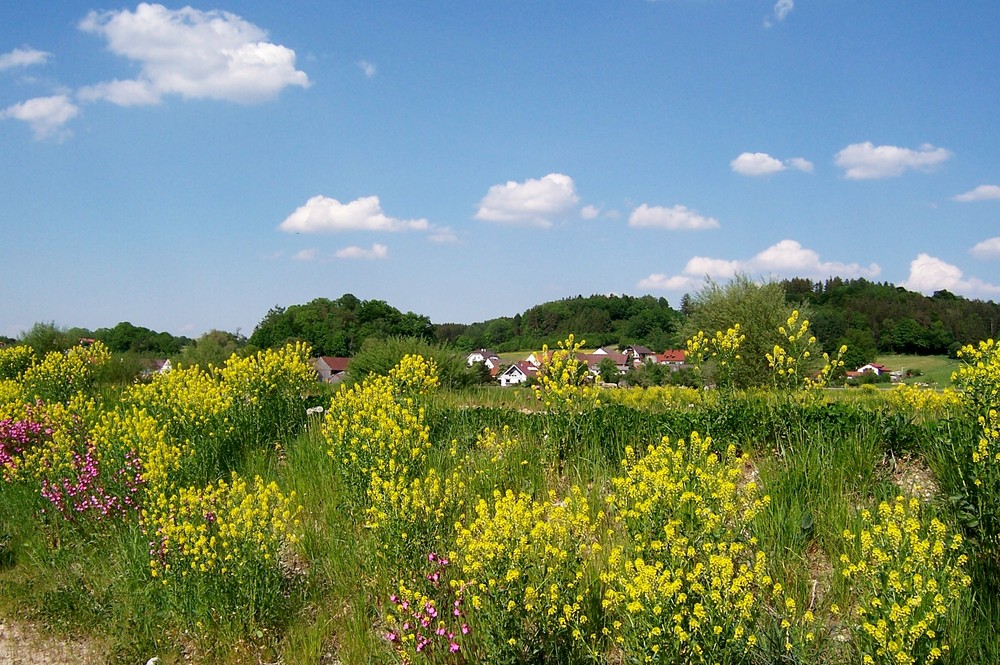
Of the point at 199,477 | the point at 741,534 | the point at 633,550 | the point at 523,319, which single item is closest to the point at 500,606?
the point at 633,550

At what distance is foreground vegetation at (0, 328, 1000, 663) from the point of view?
132 inches

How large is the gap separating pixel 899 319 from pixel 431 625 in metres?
42.3

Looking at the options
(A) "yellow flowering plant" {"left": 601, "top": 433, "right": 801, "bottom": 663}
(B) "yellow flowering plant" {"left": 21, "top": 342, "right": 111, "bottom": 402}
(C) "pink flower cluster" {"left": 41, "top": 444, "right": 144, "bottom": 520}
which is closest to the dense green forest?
(B) "yellow flowering plant" {"left": 21, "top": 342, "right": 111, "bottom": 402}

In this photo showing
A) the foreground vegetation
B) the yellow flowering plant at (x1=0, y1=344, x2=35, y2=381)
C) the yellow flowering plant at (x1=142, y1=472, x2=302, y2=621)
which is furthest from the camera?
the yellow flowering plant at (x1=0, y1=344, x2=35, y2=381)

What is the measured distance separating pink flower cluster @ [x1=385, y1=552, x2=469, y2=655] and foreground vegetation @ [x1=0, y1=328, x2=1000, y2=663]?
25mm

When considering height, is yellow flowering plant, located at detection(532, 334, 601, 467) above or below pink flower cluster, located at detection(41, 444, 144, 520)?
above

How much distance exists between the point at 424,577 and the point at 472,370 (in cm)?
982

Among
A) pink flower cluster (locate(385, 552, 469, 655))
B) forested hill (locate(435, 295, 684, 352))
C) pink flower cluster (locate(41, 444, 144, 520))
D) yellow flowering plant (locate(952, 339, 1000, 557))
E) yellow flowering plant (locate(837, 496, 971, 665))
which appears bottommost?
pink flower cluster (locate(385, 552, 469, 655))

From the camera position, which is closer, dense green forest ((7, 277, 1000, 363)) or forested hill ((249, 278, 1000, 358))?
dense green forest ((7, 277, 1000, 363))

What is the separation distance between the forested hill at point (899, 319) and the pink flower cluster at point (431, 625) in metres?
30.1

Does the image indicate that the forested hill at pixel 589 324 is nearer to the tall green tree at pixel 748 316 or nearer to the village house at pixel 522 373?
the village house at pixel 522 373

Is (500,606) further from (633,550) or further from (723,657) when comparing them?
(723,657)

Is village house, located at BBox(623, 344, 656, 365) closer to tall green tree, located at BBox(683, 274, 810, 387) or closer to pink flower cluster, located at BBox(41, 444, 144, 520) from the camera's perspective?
tall green tree, located at BBox(683, 274, 810, 387)

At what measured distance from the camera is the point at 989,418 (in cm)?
405
